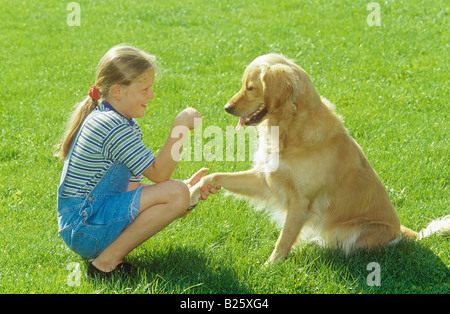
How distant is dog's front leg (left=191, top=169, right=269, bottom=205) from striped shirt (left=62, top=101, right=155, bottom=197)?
852 millimetres

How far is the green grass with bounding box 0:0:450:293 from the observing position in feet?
12.0

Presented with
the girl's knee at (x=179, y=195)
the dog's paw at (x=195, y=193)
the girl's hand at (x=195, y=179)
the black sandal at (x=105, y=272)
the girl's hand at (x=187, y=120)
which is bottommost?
the black sandal at (x=105, y=272)

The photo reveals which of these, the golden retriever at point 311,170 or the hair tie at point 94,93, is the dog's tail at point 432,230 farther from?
the hair tie at point 94,93

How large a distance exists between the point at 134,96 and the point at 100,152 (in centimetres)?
44

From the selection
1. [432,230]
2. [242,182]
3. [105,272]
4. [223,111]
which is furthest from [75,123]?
[223,111]

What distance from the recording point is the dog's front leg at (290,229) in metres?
3.88

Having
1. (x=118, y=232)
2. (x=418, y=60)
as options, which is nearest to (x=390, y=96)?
(x=418, y=60)

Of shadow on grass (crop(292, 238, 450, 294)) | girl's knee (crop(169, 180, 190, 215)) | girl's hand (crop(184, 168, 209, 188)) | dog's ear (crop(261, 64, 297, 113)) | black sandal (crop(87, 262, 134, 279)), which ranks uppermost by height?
dog's ear (crop(261, 64, 297, 113))

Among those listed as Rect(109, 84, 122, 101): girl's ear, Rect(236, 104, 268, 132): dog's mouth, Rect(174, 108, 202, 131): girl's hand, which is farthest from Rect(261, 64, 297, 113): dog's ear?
Rect(109, 84, 122, 101): girl's ear

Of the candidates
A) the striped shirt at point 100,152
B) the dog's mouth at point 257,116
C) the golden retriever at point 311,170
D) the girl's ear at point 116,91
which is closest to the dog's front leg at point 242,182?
the golden retriever at point 311,170

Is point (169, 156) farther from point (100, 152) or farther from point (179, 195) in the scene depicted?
point (100, 152)

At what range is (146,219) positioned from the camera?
351 centimetres

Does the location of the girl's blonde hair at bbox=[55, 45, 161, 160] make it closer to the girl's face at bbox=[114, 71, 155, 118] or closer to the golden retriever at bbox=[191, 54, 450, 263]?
the girl's face at bbox=[114, 71, 155, 118]

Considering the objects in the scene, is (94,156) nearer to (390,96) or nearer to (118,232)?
(118,232)
